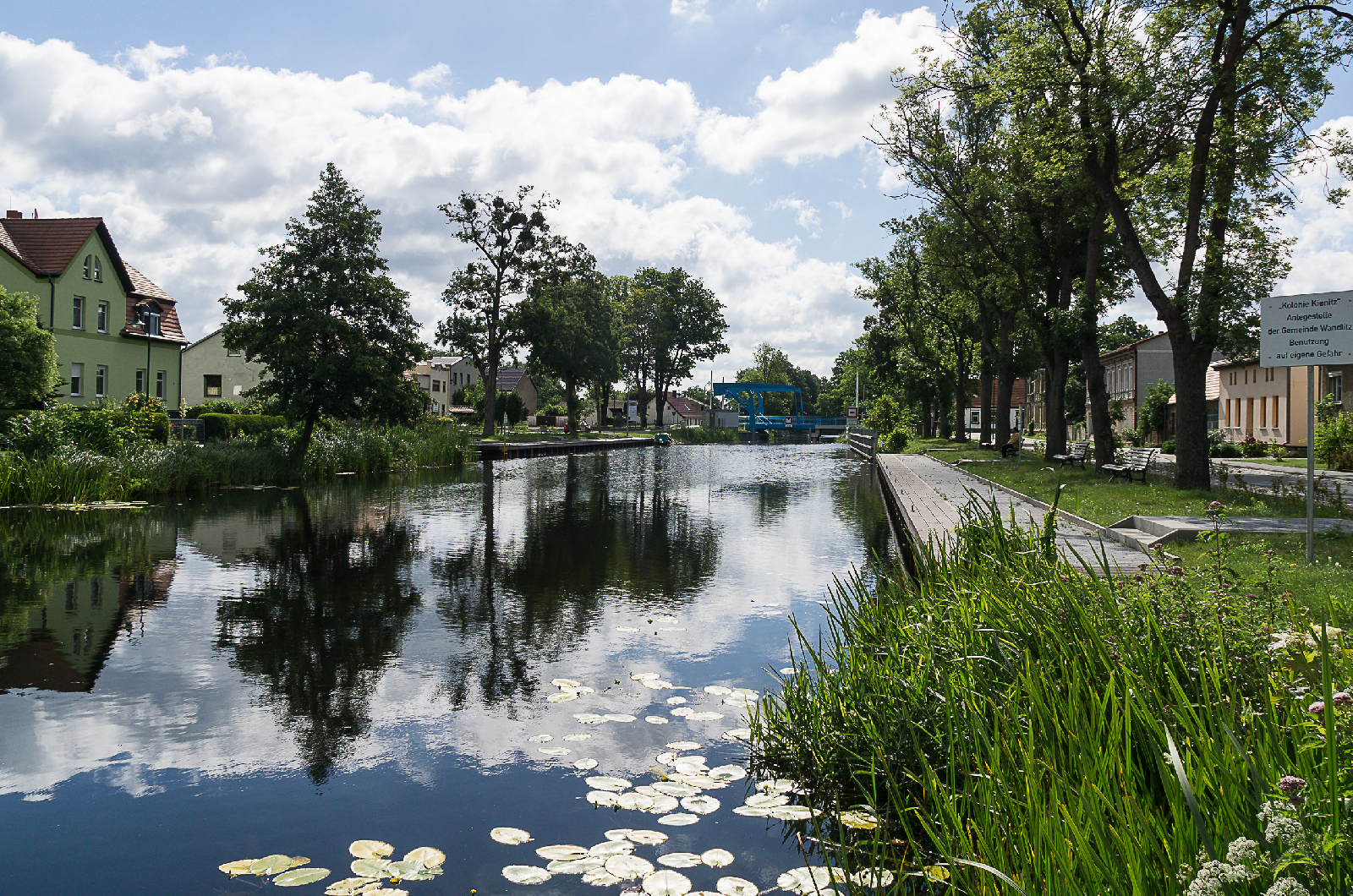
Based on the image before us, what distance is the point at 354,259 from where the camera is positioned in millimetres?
26938

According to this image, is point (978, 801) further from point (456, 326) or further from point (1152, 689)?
point (456, 326)

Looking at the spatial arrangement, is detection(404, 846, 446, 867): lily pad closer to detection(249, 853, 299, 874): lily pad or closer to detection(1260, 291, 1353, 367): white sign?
detection(249, 853, 299, 874): lily pad

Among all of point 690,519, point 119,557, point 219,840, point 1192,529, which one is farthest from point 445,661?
point 690,519

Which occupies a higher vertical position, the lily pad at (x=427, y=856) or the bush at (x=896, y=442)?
the bush at (x=896, y=442)

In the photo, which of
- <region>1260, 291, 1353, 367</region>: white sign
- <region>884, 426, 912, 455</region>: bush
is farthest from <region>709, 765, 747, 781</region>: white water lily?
<region>884, 426, 912, 455</region>: bush

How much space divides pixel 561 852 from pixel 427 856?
57cm

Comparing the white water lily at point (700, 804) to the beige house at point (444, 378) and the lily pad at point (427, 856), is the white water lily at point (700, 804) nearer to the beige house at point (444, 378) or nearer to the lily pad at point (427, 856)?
the lily pad at point (427, 856)

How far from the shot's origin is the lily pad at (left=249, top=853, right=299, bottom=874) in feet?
12.5

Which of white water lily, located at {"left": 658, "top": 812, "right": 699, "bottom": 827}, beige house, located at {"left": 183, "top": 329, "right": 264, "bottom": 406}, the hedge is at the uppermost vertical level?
beige house, located at {"left": 183, "top": 329, "right": 264, "bottom": 406}

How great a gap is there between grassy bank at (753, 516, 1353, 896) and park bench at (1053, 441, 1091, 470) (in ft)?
67.0

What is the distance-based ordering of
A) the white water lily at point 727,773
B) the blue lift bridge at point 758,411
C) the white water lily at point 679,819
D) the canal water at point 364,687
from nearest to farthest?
the canal water at point 364,687
the white water lily at point 679,819
the white water lily at point 727,773
the blue lift bridge at point 758,411

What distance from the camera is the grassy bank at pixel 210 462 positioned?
17359 mm

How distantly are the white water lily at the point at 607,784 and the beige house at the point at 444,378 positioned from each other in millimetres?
93658

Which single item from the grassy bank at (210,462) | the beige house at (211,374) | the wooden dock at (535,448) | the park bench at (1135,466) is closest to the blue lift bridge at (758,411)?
the wooden dock at (535,448)
